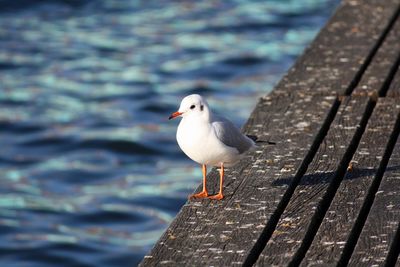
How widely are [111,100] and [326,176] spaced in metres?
6.02

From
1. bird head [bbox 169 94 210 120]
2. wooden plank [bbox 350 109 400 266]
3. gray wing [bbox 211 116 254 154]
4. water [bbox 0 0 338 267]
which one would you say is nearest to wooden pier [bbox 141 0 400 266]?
wooden plank [bbox 350 109 400 266]

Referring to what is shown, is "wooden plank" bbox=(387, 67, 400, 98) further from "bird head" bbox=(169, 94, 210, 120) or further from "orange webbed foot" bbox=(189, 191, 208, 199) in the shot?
"orange webbed foot" bbox=(189, 191, 208, 199)

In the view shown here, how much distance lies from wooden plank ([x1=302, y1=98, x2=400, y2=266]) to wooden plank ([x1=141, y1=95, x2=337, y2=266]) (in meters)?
0.19

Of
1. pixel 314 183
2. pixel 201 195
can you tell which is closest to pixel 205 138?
pixel 201 195

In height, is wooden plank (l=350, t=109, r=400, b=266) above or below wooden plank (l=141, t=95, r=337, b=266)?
A: below

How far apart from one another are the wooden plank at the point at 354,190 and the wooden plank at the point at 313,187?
0.05 meters

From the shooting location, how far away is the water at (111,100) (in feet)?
25.1

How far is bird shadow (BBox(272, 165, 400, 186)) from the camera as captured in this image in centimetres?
378

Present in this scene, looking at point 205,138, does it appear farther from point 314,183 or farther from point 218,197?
point 314,183

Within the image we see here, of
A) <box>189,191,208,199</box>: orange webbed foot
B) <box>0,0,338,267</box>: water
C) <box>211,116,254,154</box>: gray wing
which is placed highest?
<box>211,116,254,154</box>: gray wing

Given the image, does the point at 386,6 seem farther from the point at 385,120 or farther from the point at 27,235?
the point at 27,235

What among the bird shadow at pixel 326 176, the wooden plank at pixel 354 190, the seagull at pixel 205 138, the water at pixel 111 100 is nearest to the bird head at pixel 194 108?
the seagull at pixel 205 138

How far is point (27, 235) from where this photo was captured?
7.57 meters

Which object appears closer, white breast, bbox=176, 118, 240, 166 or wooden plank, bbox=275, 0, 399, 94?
white breast, bbox=176, 118, 240, 166
